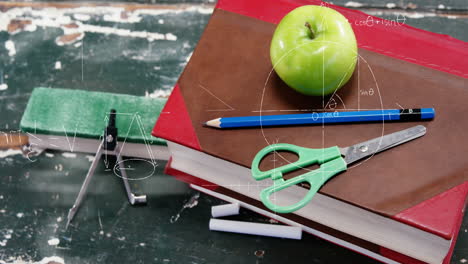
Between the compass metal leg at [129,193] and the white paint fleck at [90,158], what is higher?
the white paint fleck at [90,158]

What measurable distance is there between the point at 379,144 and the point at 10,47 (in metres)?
0.54

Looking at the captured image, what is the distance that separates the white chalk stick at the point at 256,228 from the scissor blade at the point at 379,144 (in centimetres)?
14

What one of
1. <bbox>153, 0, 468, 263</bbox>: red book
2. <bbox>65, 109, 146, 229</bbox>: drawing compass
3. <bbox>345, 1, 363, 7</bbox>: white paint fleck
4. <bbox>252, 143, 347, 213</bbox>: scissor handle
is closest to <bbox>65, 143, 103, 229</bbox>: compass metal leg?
<bbox>65, 109, 146, 229</bbox>: drawing compass

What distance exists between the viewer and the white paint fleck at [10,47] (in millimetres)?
750

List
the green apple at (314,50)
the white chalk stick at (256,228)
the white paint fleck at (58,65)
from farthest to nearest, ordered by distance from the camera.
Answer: the white paint fleck at (58,65) → the white chalk stick at (256,228) → the green apple at (314,50)

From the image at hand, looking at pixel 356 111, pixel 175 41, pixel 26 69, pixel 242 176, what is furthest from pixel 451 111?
pixel 26 69

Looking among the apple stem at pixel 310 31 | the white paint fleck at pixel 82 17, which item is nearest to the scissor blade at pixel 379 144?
the apple stem at pixel 310 31

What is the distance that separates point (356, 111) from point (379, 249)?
14 cm

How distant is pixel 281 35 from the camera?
503 mm

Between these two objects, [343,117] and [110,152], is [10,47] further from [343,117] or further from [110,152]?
[343,117]

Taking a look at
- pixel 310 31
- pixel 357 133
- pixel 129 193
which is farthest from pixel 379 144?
pixel 129 193

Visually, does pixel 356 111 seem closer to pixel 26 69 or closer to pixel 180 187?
pixel 180 187

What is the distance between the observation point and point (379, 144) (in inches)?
20.0

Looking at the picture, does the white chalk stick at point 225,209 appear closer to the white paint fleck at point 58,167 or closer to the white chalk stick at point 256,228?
the white chalk stick at point 256,228
